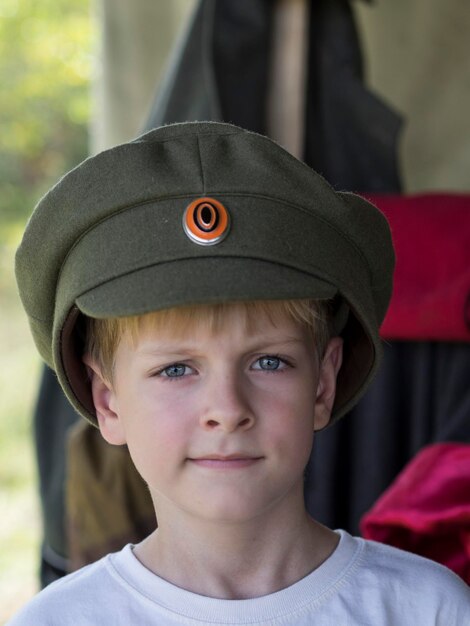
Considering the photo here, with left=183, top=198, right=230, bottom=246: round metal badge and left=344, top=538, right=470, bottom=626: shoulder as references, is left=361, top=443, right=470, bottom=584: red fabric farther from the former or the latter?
left=183, top=198, right=230, bottom=246: round metal badge

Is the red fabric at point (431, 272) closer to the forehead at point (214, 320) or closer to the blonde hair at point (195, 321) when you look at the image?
the blonde hair at point (195, 321)

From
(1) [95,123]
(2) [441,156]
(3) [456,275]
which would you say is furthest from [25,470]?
(3) [456,275]

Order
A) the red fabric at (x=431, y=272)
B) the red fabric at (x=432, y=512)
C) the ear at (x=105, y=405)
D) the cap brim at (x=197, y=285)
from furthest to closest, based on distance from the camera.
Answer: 1. the red fabric at (x=431, y=272)
2. the red fabric at (x=432, y=512)
3. the ear at (x=105, y=405)
4. the cap brim at (x=197, y=285)

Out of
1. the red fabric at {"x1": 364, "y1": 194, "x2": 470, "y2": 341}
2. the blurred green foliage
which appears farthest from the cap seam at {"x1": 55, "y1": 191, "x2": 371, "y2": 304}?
the blurred green foliage

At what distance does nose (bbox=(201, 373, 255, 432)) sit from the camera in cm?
146

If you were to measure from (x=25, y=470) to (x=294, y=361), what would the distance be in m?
5.23

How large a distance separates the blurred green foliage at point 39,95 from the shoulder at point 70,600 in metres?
7.58

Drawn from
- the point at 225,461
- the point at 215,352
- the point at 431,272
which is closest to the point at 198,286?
the point at 215,352

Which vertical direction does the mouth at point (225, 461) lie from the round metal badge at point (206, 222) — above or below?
below

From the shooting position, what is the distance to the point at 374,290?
1670mm

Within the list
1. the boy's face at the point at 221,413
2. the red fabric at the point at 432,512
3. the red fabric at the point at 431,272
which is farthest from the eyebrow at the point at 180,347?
the red fabric at the point at 431,272

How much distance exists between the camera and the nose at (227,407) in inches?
57.4

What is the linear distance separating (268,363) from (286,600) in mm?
329

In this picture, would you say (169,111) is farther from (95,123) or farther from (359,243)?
(359,243)
